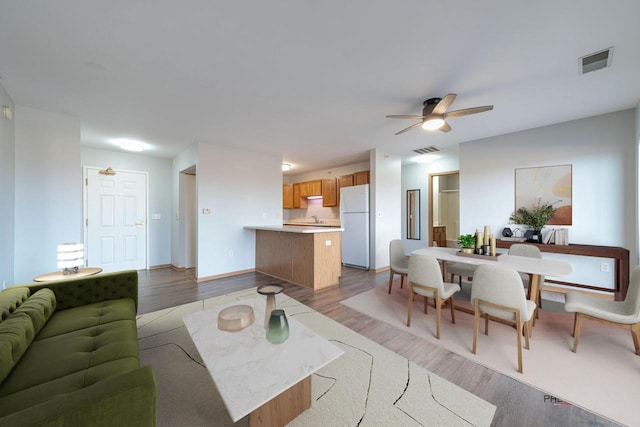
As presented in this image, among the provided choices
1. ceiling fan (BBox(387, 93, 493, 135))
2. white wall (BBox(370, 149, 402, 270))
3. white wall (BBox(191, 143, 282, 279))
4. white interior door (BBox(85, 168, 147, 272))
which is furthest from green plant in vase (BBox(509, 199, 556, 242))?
white interior door (BBox(85, 168, 147, 272))

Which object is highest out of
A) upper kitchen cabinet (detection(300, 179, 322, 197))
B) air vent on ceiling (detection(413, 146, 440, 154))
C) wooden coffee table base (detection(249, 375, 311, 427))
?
air vent on ceiling (detection(413, 146, 440, 154))

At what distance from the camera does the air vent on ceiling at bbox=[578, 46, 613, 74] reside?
2.00m

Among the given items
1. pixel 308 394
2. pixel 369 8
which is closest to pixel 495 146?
pixel 369 8

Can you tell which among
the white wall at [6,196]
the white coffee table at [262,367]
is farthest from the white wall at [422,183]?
the white wall at [6,196]

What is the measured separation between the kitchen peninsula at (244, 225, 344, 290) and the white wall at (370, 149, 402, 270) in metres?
1.22

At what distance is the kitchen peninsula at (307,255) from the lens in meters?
3.83

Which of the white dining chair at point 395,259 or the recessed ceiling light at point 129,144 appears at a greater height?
the recessed ceiling light at point 129,144

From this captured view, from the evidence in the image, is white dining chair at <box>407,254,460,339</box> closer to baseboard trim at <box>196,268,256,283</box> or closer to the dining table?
the dining table

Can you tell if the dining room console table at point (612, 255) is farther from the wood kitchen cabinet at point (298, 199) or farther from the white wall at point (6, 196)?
the white wall at point (6, 196)

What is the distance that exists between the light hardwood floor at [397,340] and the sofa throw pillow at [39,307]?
1.23m

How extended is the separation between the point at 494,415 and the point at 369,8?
2708 millimetres

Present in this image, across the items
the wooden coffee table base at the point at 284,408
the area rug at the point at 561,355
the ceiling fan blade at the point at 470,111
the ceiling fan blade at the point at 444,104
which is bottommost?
the area rug at the point at 561,355

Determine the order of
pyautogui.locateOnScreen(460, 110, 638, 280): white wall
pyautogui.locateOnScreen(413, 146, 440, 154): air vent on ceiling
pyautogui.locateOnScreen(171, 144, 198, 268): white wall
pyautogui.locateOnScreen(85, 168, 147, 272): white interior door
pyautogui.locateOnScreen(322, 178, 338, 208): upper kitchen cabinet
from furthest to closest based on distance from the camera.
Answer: pyautogui.locateOnScreen(322, 178, 338, 208): upper kitchen cabinet, pyautogui.locateOnScreen(171, 144, 198, 268): white wall, pyautogui.locateOnScreen(413, 146, 440, 154): air vent on ceiling, pyautogui.locateOnScreen(85, 168, 147, 272): white interior door, pyautogui.locateOnScreen(460, 110, 638, 280): white wall

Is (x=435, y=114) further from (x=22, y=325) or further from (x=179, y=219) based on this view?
(x=179, y=219)
